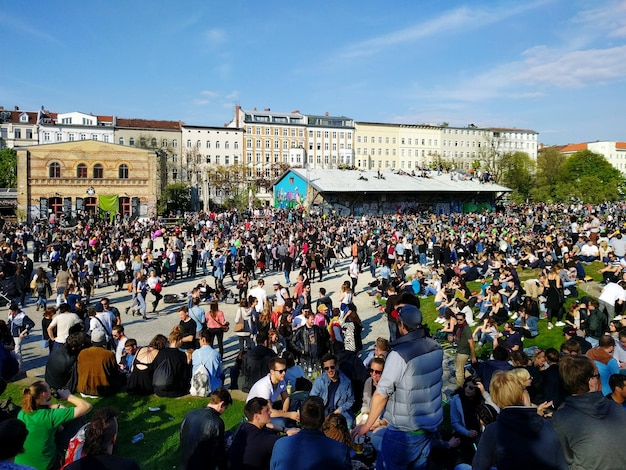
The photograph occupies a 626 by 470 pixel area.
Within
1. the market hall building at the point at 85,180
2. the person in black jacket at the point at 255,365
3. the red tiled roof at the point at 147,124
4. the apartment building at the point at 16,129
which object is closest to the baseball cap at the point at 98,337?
the person in black jacket at the point at 255,365

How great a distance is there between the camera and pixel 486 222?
120ft

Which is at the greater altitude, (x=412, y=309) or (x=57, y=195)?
(x=57, y=195)

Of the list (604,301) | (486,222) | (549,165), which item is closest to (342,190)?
(486,222)

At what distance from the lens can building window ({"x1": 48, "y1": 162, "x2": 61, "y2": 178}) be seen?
45219 millimetres

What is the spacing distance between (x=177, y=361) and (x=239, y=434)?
3142 mm

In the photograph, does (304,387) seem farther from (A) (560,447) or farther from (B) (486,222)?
(B) (486,222)

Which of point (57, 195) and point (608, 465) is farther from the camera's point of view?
point (57, 195)

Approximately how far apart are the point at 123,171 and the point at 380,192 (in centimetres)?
2530

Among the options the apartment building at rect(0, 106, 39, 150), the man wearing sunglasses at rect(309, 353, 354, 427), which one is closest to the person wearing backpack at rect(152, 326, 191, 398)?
the man wearing sunglasses at rect(309, 353, 354, 427)

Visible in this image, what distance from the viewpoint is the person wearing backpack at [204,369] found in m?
7.14

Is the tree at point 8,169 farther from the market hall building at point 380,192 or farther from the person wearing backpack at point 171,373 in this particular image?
the person wearing backpack at point 171,373

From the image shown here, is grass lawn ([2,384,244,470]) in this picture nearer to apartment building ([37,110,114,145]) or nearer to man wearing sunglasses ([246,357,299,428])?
man wearing sunglasses ([246,357,299,428])

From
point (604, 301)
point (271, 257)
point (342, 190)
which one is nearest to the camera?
point (604, 301)

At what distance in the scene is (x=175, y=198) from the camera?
178 feet
